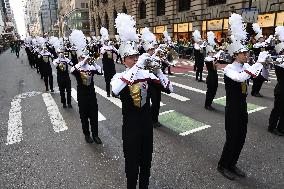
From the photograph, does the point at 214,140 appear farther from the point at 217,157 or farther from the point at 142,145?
the point at 142,145

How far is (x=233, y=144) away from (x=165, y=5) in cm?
3006

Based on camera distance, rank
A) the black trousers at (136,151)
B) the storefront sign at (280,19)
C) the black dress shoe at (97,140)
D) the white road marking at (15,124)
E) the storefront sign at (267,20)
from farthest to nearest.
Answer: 1. the storefront sign at (267,20)
2. the storefront sign at (280,19)
3. the white road marking at (15,124)
4. the black dress shoe at (97,140)
5. the black trousers at (136,151)

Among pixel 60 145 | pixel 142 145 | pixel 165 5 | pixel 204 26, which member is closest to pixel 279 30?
pixel 142 145

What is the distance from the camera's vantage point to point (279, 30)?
7.16 m

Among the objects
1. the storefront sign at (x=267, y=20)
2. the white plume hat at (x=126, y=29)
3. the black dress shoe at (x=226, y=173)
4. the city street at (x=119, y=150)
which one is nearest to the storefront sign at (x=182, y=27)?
the storefront sign at (x=267, y=20)

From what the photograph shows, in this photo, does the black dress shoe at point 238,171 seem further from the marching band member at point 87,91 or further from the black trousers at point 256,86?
the black trousers at point 256,86

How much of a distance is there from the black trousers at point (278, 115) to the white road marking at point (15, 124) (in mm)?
6492

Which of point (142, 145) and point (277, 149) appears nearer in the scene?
point (142, 145)

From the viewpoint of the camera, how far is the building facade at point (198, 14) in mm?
19625

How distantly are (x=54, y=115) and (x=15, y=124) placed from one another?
1.24 m

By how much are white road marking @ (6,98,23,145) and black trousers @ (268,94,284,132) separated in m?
6.49

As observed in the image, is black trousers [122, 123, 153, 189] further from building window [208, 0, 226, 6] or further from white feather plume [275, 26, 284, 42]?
building window [208, 0, 226, 6]

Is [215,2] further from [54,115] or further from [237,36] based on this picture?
[237,36]

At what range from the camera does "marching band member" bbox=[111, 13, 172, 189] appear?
3.75 metres
